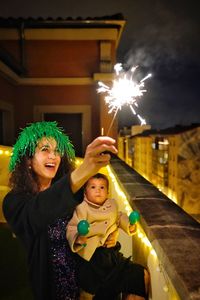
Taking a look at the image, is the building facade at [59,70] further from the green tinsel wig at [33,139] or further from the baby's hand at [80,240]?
the baby's hand at [80,240]

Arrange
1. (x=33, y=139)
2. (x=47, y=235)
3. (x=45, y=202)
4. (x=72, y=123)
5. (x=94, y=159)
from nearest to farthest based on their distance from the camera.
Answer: (x=94, y=159) → (x=45, y=202) → (x=47, y=235) → (x=33, y=139) → (x=72, y=123)

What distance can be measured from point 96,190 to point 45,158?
2.00ft

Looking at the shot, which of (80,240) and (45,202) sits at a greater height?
(45,202)

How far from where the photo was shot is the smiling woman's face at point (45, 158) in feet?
7.42

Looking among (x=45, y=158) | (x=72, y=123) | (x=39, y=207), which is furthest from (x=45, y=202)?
(x=72, y=123)

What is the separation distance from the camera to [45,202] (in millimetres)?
1773

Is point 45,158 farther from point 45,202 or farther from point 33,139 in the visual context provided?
point 45,202

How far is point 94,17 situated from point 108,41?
2.74ft

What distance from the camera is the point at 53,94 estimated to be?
10211 millimetres

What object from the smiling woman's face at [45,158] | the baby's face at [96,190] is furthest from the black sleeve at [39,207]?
the baby's face at [96,190]

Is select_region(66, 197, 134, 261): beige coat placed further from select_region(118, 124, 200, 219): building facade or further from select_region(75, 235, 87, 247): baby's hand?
select_region(118, 124, 200, 219): building facade

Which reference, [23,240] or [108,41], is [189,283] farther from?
[108,41]

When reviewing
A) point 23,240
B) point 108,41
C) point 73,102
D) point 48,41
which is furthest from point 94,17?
point 23,240

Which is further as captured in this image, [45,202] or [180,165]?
[180,165]
